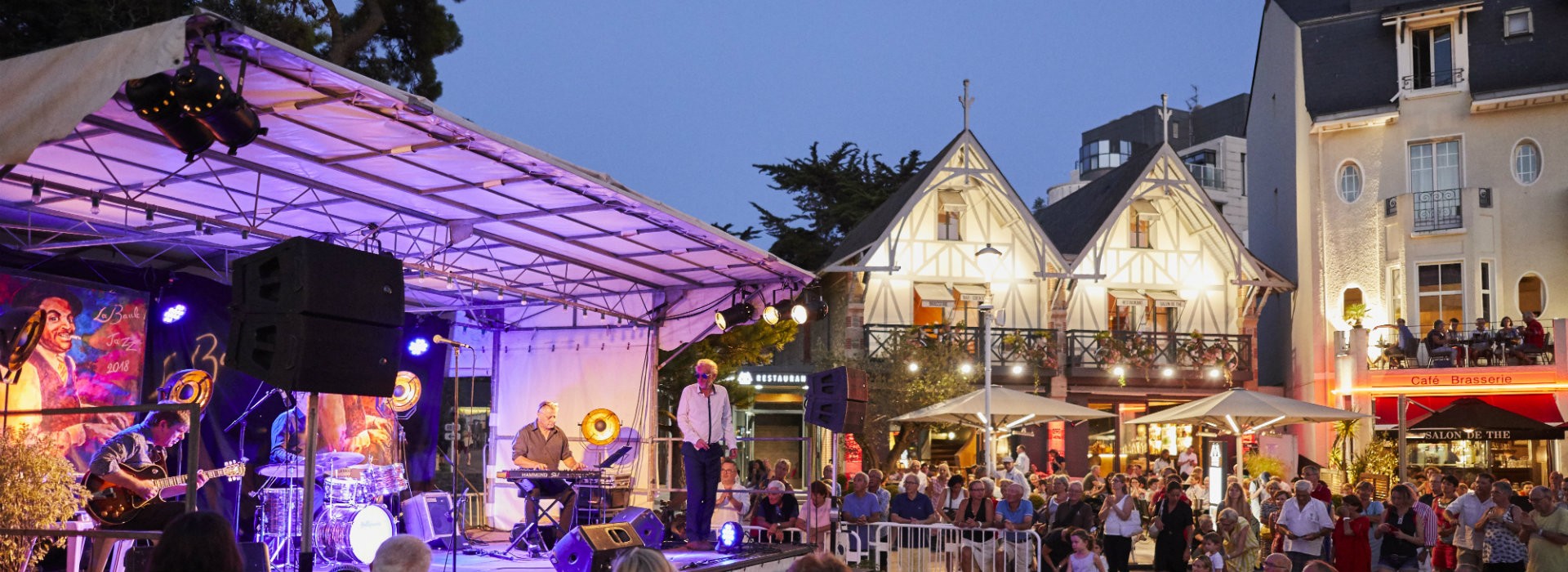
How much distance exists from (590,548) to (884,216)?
20025mm

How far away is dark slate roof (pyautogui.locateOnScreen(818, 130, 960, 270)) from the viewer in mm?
26906

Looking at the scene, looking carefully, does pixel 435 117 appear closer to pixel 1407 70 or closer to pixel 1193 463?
pixel 1193 463

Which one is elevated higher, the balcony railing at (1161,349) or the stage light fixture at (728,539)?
the balcony railing at (1161,349)

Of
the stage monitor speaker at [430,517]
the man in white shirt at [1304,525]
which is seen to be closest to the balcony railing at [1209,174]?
the man in white shirt at [1304,525]

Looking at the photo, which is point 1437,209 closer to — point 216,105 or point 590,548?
point 590,548

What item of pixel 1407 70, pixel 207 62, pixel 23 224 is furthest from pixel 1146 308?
pixel 207 62

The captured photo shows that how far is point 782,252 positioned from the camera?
34438 mm

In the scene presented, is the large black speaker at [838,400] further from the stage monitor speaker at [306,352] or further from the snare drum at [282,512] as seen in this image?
the stage monitor speaker at [306,352]

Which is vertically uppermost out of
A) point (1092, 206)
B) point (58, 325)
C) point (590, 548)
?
point (1092, 206)

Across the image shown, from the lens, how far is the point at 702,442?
10.9m

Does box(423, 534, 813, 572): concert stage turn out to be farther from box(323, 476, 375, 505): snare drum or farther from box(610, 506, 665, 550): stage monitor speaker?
box(323, 476, 375, 505): snare drum

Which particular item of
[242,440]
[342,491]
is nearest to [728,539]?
[342,491]

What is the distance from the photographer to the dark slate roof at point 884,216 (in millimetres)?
26906

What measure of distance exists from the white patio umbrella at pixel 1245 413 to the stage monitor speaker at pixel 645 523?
8.30m
